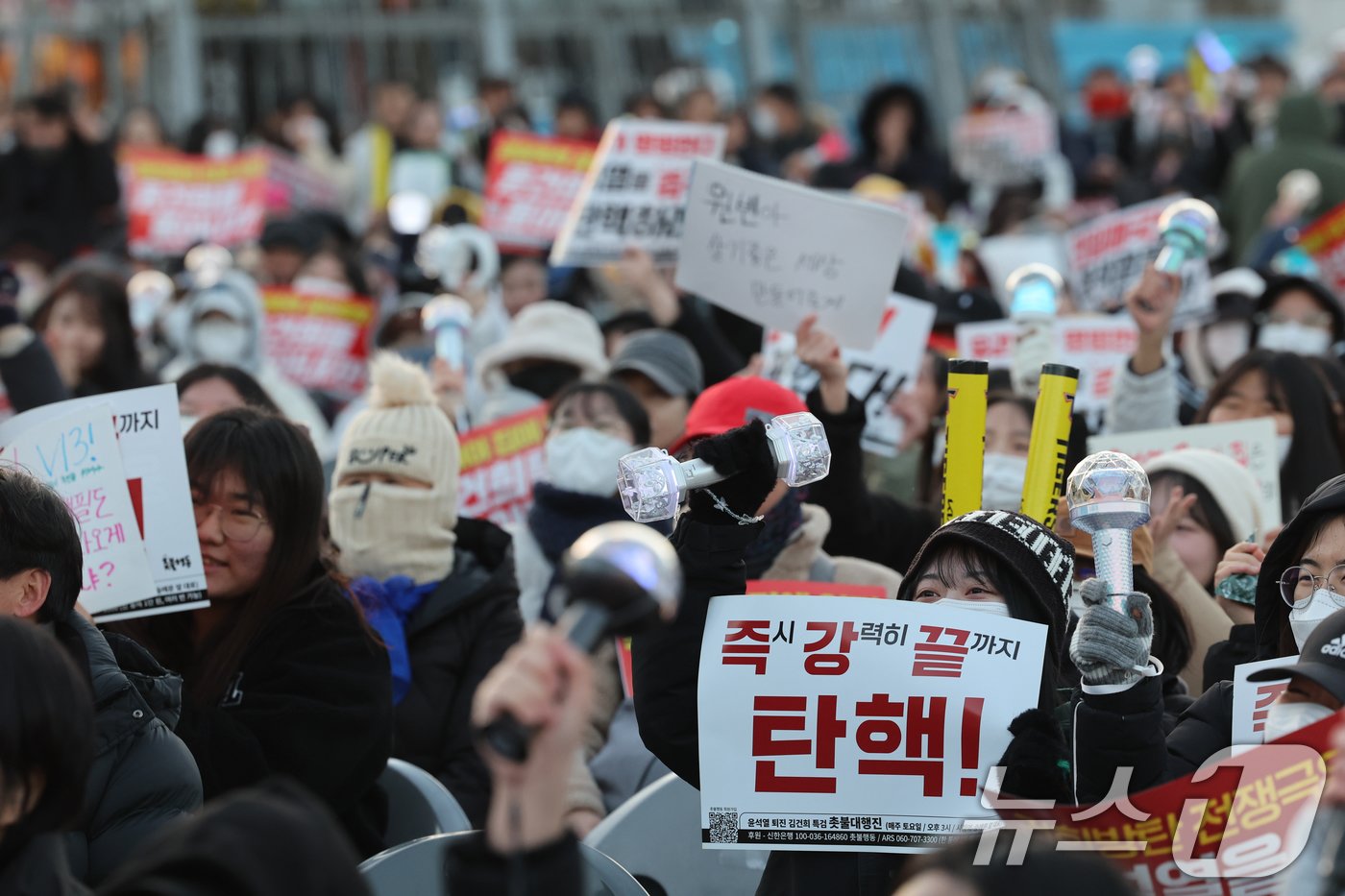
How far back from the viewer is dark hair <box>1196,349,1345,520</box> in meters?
5.96

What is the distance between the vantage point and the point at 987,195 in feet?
44.2

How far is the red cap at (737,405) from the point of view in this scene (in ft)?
16.0

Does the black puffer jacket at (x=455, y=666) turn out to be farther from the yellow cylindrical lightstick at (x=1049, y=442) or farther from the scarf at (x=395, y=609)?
the yellow cylindrical lightstick at (x=1049, y=442)

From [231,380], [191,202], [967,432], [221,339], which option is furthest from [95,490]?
[191,202]

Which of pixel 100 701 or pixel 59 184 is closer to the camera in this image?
pixel 100 701

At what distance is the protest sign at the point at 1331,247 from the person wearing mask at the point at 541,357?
3438 mm

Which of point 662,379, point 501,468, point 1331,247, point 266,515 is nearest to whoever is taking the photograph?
point 266,515

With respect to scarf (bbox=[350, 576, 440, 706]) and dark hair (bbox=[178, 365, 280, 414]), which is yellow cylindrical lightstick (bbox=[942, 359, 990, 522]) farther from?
dark hair (bbox=[178, 365, 280, 414])

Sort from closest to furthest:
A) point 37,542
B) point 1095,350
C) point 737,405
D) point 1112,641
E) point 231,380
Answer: point 1112,641
point 37,542
point 737,405
point 231,380
point 1095,350

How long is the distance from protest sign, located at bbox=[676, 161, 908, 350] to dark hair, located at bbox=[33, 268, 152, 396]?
2.46 metres

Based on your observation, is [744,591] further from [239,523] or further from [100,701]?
[239,523]

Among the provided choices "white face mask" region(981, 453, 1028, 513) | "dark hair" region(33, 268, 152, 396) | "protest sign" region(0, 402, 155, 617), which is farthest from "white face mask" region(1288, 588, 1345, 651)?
"dark hair" region(33, 268, 152, 396)

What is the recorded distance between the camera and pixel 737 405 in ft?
16.1

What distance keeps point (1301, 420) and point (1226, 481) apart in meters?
0.81
